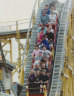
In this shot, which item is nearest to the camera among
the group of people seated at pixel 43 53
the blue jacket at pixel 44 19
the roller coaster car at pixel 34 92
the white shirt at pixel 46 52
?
the roller coaster car at pixel 34 92

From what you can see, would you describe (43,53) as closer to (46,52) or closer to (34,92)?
(46,52)

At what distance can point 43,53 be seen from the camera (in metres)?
19.8

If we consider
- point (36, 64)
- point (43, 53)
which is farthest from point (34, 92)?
point (43, 53)

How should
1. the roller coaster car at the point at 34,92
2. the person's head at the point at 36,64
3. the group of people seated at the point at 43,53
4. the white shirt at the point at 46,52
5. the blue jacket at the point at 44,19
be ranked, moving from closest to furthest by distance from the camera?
the roller coaster car at the point at 34,92 < the group of people seated at the point at 43,53 < the person's head at the point at 36,64 < the white shirt at the point at 46,52 < the blue jacket at the point at 44,19

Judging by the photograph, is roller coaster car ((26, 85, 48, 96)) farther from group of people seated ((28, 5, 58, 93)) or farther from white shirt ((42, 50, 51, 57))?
white shirt ((42, 50, 51, 57))

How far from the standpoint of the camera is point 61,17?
23547 mm

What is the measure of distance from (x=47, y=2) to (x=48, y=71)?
318 inches

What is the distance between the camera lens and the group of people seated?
18.6 meters

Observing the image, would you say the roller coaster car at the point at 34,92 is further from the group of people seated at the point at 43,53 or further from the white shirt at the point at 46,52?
the white shirt at the point at 46,52

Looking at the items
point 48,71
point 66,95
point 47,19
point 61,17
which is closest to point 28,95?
point 48,71

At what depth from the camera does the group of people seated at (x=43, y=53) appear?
731 inches

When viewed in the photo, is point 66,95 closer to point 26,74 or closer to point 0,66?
point 26,74

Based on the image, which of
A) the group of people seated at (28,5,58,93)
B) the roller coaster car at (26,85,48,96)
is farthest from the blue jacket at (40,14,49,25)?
the roller coaster car at (26,85,48,96)

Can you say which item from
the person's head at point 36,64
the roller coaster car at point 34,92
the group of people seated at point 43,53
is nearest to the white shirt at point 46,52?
the group of people seated at point 43,53
